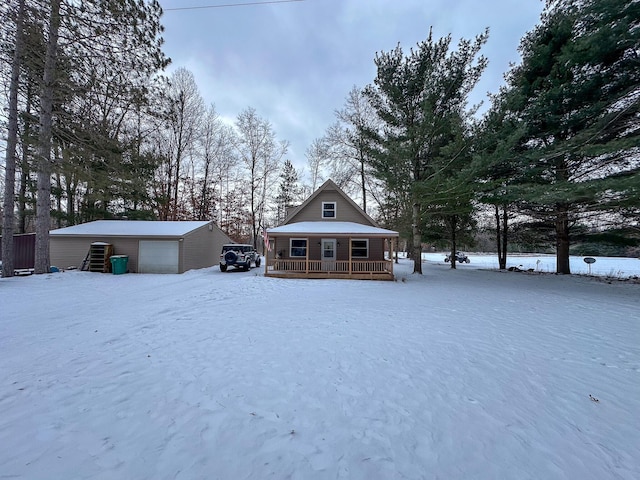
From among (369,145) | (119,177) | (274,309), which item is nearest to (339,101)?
(369,145)

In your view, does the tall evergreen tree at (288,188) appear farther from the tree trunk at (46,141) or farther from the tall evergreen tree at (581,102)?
the tall evergreen tree at (581,102)

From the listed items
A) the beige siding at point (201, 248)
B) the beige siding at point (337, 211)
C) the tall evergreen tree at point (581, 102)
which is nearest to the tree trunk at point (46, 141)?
the beige siding at point (201, 248)

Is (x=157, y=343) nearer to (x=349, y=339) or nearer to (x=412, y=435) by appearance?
(x=349, y=339)

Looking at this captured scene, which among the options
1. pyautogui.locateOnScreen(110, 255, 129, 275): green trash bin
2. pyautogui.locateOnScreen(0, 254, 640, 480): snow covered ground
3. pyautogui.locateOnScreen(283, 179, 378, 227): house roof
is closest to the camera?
pyautogui.locateOnScreen(0, 254, 640, 480): snow covered ground

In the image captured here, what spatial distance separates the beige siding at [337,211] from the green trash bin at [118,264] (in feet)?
30.0

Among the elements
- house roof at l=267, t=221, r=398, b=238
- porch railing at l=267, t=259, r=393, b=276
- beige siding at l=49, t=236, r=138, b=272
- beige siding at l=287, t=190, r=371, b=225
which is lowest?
porch railing at l=267, t=259, r=393, b=276

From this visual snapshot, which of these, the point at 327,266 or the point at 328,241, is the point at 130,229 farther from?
the point at 327,266

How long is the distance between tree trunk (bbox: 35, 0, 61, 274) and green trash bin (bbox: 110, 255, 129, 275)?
2580mm

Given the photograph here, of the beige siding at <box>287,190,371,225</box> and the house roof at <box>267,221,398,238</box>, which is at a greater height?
the beige siding at <box>287,190,371,225</box>

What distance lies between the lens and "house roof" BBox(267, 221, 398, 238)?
41.4ft

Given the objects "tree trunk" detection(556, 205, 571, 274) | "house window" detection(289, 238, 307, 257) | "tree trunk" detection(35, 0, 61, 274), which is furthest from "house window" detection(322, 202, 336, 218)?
"tree trunk" detection(35, 0, 61, 274)

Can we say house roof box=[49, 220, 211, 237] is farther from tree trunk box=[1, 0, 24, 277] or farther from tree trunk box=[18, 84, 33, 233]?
tree trunk box=[1, 0, 24, 277]

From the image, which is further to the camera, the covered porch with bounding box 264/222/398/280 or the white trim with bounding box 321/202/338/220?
the white trim with bounding box 321/202/338/220

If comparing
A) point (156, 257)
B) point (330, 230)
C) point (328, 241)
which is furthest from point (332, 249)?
point (156, 257)
